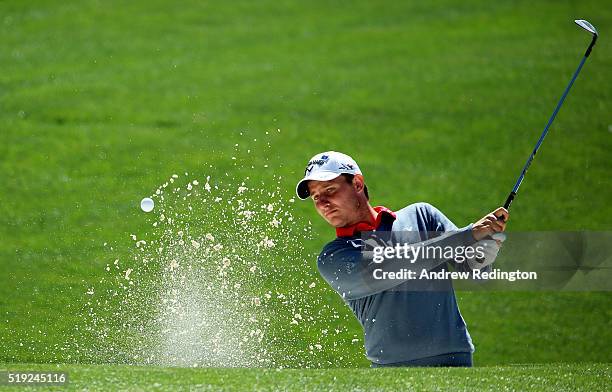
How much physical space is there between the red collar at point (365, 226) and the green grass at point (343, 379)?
2.01 feet

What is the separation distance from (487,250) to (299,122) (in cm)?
831

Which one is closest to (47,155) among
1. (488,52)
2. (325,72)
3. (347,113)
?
(347,113)

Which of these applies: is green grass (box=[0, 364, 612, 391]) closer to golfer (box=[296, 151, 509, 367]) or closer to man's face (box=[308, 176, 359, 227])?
golfer (box=[296, 151, 509, 367])

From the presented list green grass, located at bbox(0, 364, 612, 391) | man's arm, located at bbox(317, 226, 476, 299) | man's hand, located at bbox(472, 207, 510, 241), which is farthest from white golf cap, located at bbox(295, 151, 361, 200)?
green grass, located at bbox(0, 364, 612, 391)

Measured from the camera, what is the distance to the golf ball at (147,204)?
30.8 feet

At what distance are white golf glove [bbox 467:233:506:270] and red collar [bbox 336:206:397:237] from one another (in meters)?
0.38

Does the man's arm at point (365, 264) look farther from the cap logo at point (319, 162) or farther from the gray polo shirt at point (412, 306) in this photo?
the cap logo at point (319, 162)

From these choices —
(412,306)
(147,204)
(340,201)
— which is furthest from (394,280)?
(147,204)

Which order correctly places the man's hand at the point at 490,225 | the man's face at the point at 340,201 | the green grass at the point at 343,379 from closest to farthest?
the man's hand at the point at 490,225 < the green grass at the point at 343,379 < the man's face at the point at 340,201

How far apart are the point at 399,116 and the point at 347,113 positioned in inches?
25.5

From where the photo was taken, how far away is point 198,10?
59.0ft

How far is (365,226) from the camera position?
451cm

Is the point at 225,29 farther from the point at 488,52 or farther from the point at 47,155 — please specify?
the point at 47,155

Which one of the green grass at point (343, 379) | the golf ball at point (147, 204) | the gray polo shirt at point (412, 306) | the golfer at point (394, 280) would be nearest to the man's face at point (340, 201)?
the golfer at point (394, 280)
